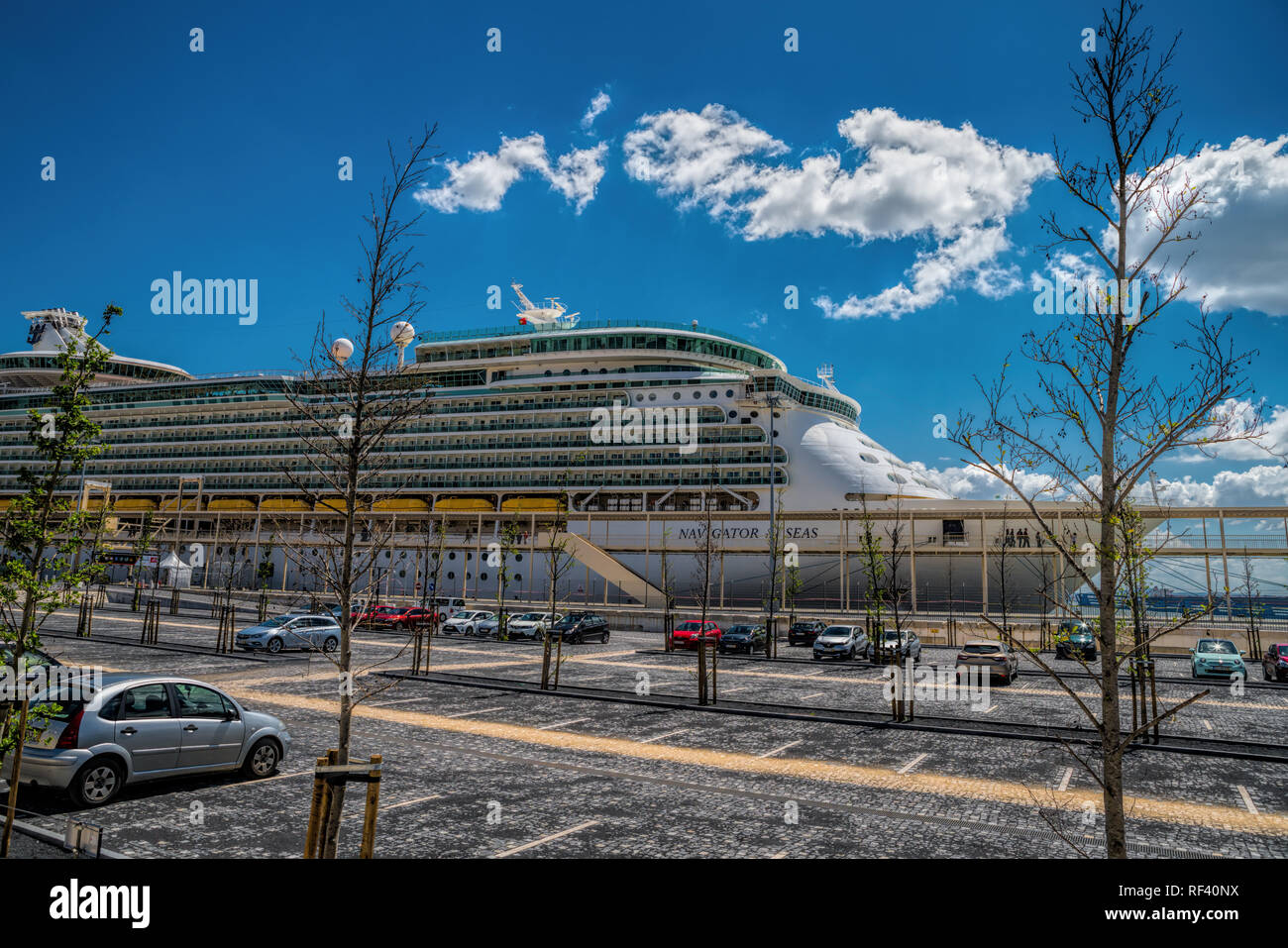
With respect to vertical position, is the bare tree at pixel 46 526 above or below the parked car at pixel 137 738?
above

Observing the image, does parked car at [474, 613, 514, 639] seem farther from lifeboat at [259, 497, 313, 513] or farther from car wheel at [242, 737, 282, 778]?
lifeboat at [259, 497, 313, 513]

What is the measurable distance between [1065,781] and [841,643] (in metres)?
17.2

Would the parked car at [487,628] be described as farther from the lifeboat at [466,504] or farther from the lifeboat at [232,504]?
the lifeboat at [232,504]

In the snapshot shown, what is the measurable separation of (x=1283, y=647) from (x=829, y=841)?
911 inches

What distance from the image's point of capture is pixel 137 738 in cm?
805

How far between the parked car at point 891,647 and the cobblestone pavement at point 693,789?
751 cm

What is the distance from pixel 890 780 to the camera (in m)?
9.62

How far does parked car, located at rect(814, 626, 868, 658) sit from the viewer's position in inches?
1051

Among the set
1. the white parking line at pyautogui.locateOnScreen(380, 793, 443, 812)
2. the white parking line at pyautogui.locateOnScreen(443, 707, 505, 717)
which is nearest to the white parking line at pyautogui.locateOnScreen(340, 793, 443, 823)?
the white parking line at pyautogui.locateOnScreen(380, 793, 443, 812)

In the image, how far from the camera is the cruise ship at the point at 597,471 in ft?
141

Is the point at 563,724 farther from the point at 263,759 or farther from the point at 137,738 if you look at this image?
the point at 137,738

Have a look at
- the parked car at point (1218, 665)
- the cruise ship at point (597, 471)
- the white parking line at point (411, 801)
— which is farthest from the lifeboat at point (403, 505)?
the white parking line at point (411, 801)
